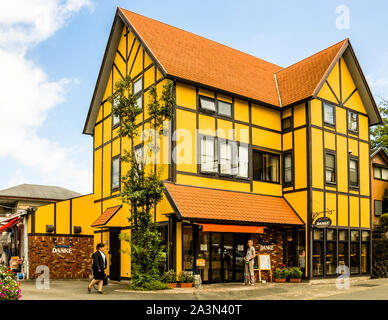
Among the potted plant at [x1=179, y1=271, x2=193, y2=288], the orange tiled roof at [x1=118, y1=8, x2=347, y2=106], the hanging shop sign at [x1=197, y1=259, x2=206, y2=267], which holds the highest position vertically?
the orange tiled roof at [x1=118, y1=8, x2=347, y2=106]

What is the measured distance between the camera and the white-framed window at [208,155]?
20844mm

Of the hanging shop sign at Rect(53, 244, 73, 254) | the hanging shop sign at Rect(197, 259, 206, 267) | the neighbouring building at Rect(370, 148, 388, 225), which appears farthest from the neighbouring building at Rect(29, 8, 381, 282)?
the neighbouring building at Rect(370, 148, 388, 225)

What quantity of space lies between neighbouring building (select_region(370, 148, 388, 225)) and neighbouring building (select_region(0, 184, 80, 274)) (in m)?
21.1

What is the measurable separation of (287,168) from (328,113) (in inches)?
130

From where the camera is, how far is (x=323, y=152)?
23141mm

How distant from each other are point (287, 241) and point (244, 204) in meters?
3.32

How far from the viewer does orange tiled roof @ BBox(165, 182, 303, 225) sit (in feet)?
61.5

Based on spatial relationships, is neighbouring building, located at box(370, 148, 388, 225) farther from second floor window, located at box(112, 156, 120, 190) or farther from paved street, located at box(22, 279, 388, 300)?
second floor window, located at box(112, 156, 120, 190)

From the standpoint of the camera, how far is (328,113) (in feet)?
78.0

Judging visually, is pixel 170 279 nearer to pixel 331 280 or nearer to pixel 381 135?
pixel 331 280

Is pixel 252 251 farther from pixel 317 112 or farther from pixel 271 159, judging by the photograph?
pixel 317 112

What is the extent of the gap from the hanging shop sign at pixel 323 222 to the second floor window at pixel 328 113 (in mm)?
4845

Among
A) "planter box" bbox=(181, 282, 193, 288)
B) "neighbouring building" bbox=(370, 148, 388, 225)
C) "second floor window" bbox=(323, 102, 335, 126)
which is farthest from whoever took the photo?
"neighbouring building" bbox=(370, 148, 388, 225)

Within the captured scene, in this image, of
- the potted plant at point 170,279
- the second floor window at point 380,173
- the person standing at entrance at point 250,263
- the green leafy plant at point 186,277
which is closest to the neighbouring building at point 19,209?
the potted plant at point 170,279
